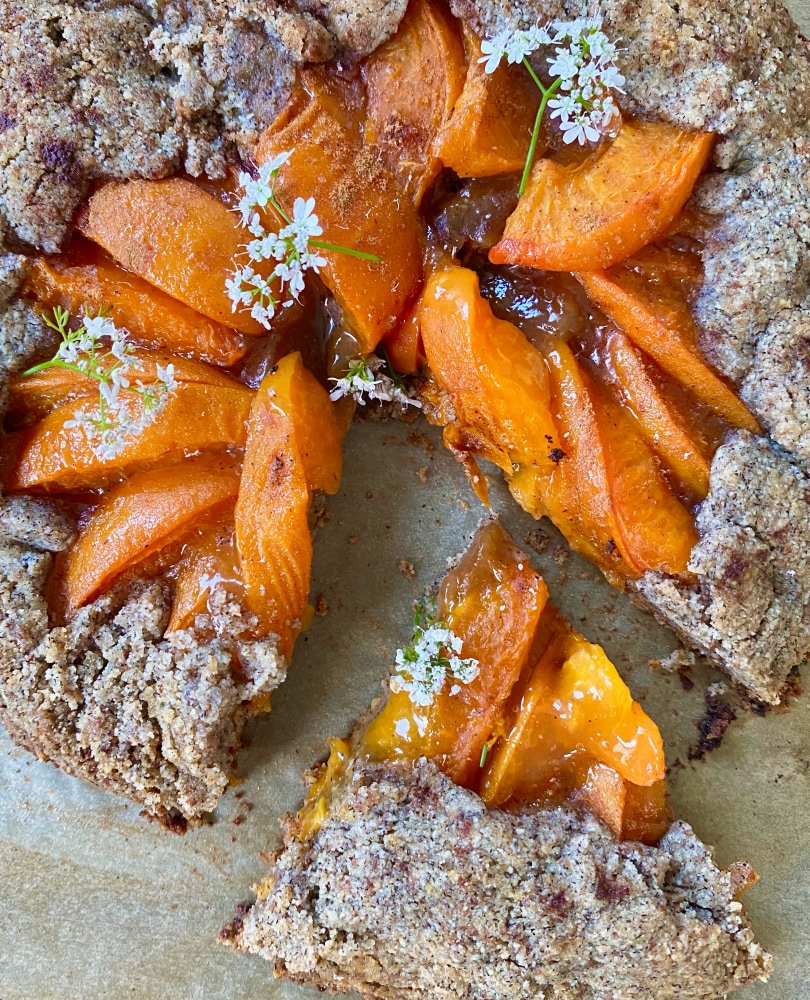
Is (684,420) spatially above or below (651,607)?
above

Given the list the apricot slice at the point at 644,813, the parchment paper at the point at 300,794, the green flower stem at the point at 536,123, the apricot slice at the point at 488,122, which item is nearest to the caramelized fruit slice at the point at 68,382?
the parchment paper at the point at 300,794

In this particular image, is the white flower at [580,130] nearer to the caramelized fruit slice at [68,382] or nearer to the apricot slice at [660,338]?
the apricot slice at [660,338]

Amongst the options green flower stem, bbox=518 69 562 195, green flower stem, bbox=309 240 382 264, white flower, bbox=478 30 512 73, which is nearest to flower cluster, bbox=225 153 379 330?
green flower stem, bbox=309 240 382 264

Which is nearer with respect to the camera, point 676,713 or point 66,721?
point 66,721

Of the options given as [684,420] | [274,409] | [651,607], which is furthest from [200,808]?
[684,420]

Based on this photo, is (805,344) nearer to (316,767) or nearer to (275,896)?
(316,767)

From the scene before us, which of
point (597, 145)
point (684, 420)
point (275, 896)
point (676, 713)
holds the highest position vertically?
point (597, 145)

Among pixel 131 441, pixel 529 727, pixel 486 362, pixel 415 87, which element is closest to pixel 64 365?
pixel 131 441
